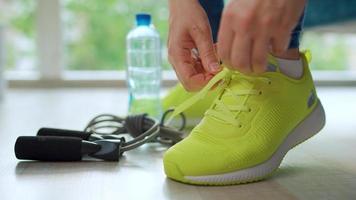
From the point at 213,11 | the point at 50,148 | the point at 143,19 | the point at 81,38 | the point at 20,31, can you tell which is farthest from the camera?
the point at 81,38

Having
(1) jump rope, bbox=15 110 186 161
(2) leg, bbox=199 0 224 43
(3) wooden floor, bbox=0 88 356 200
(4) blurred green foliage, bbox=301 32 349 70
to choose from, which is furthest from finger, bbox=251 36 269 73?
(4) blurred green foliage, bbox=301 32 349 70

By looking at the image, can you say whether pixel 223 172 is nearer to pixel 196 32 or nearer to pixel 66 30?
pixel 196 32

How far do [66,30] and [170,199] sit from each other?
2351 millimetres

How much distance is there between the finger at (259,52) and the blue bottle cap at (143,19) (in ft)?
2.90

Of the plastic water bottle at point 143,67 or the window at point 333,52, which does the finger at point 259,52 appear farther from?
the window at point 333,52

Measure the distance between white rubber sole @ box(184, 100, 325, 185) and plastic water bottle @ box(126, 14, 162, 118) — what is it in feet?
2.24

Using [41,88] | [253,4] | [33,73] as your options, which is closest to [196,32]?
[253,4]

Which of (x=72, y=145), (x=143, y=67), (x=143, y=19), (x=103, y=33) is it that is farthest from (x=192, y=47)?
(x=103, y=33)

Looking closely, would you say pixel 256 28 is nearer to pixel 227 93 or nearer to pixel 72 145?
pixel 227 93

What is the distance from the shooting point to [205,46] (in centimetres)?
89

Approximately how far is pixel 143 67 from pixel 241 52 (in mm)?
1126

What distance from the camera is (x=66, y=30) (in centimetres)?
300

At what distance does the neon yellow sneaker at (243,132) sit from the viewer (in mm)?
844

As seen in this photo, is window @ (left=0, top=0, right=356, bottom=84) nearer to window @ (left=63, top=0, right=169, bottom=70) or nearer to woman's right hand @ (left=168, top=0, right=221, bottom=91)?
window @ (left=63, top=0, right=169, bottom=70)
